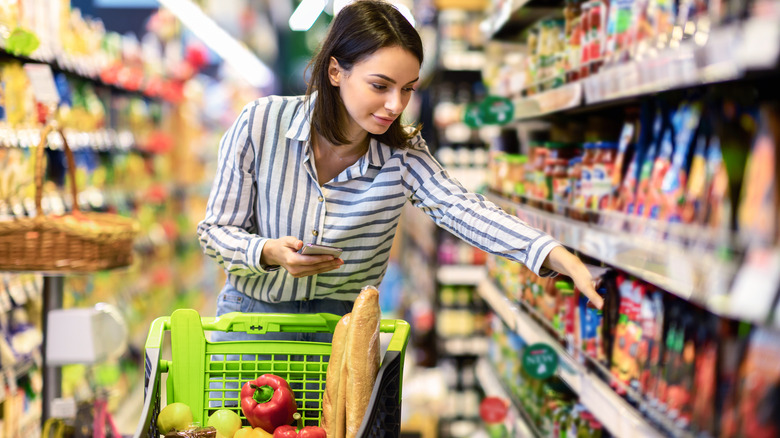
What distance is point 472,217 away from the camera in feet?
6.06

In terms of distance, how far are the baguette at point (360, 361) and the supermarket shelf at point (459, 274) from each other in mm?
3143

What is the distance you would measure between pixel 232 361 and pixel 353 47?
799 millimetres

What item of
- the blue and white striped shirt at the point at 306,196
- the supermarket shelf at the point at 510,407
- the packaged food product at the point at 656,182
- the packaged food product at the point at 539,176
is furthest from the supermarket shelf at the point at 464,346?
the packaged food product at the point at 656,182

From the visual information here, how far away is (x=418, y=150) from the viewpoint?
202 centimetres

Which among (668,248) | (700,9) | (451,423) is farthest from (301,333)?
(451,423)

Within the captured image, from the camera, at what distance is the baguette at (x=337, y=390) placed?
1.58 m

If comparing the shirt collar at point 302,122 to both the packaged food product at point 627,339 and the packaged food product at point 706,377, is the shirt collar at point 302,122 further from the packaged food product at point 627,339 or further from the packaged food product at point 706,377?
the packaged food product at point 706,377

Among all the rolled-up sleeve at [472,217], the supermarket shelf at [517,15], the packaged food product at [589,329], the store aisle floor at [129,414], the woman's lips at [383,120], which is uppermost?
the supermarket shelf at [517,15]

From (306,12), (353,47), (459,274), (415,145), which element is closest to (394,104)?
(353,47)

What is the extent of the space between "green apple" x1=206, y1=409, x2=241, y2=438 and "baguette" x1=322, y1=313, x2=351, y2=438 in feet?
0.71

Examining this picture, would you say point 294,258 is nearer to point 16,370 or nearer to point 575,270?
point 575,270

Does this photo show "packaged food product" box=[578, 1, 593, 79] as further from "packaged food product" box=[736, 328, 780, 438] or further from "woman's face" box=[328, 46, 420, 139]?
"packaged food product" box=[736, 328, 780, 438]

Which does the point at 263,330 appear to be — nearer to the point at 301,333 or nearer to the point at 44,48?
the point at 301,333

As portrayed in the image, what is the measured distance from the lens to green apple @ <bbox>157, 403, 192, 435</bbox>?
1.62 m
